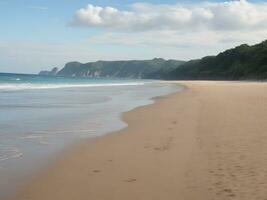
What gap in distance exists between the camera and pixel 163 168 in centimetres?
667

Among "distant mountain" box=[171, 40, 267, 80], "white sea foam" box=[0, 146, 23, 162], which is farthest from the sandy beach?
"distant mountain" box=[171, 40, 267, 80]

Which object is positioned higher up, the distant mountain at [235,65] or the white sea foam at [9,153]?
the distant mountain at [235,65]

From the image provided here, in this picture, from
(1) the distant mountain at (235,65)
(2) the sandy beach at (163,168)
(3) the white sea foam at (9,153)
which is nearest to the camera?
(2) the sandy beach at (163,168)

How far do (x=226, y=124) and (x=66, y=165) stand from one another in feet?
19.7

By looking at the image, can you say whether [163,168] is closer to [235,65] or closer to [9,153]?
[9,153]

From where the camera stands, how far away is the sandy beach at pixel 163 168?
5.32m

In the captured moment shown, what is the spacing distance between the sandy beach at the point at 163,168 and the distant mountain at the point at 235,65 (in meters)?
75.4

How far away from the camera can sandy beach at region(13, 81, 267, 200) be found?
5.32 meters

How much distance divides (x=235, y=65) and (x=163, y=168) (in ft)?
367

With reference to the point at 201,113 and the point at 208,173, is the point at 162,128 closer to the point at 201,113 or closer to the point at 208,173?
the point at 201,113

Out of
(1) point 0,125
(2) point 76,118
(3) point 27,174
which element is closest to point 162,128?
(2) point 76,118

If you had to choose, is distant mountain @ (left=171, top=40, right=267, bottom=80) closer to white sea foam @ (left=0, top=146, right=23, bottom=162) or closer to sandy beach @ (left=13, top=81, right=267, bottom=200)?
sandy beach @ (left=13, top=81, right=267, bottom=200)

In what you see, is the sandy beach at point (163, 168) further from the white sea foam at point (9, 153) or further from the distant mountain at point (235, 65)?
the distant mountain at point (235, 65)

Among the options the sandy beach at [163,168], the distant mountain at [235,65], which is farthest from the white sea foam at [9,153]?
the distant mountain at [235,65]
